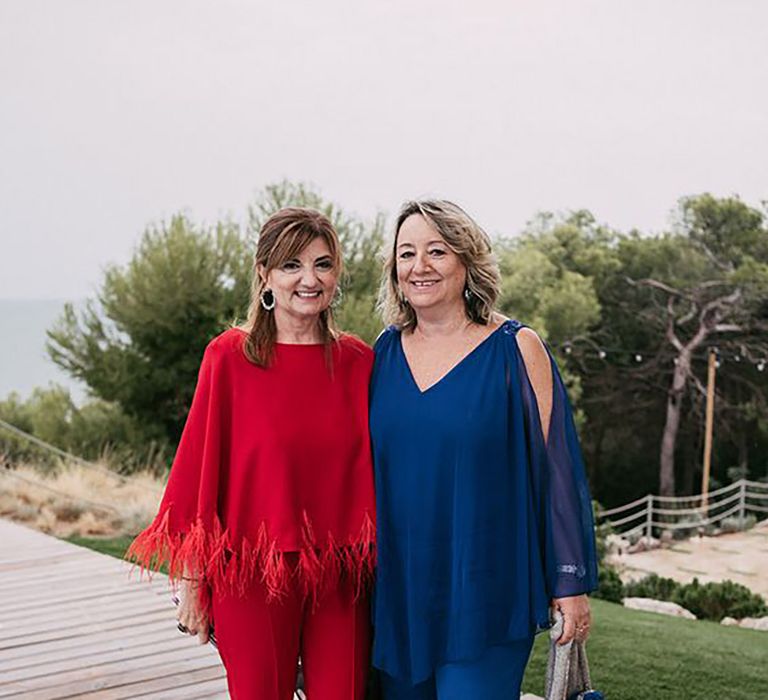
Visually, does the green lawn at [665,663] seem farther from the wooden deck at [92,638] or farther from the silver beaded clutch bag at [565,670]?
the silver beaded clutch bag at [565,670]

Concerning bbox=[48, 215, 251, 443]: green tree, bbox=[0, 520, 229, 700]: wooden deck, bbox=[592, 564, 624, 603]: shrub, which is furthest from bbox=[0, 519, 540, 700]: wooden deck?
bbox=[48, 215, 251, 443]: green tree

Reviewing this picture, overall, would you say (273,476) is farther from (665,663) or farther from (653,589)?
(653,589)

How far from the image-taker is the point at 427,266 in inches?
77.2

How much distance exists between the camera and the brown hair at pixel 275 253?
197 cm

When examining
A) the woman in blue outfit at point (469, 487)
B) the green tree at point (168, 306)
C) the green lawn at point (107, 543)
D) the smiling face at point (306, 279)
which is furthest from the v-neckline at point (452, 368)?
the green tree at point (168, 306)

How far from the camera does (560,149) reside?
21203mm

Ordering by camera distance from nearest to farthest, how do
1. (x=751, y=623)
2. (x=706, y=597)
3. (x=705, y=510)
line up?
(x=751, y=623) < (x=706, y=597) < (x=705, y=510)

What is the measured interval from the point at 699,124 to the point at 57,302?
490 inches

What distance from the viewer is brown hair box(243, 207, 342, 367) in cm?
197

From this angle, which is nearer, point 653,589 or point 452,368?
point 452,368

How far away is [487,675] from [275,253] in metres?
0.86

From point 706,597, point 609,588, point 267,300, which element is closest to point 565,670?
point 267,300

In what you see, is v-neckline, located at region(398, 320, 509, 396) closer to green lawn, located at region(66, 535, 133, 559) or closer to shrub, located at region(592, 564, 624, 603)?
green lawn, located at region(66, 535, 133, 559)

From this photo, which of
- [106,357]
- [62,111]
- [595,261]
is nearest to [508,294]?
[595,261]
